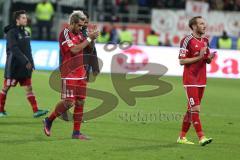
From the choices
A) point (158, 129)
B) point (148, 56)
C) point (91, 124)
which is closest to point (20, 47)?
point (91, 124)

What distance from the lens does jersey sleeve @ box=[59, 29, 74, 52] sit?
39.2 ft

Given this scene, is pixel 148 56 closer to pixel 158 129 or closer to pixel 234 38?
pixel 234 38

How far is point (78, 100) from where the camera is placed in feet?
40.6

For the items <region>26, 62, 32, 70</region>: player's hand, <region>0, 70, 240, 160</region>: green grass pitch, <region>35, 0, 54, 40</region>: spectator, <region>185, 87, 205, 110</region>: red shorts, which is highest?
<region>185, 87, 205, 110</region>: red shorts

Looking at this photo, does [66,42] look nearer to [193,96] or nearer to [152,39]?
[193,96]

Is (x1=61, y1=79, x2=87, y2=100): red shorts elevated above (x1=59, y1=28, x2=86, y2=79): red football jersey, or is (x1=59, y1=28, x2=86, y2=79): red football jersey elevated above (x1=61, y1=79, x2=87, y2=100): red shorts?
(x1=59, y1=28, x2=86, y2=79): red football jersey

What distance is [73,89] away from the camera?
12.2 m

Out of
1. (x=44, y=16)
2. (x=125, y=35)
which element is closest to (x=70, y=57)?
(x=125, y=35)

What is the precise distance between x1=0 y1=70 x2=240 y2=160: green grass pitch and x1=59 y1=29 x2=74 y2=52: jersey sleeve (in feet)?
4.83

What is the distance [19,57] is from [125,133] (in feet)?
9.95

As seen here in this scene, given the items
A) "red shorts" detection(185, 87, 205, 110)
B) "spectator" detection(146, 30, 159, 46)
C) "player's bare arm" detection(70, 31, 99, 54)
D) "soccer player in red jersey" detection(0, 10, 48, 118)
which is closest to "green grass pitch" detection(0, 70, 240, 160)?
"soccer player in red jersey" detection(0, 10, 48, 118)

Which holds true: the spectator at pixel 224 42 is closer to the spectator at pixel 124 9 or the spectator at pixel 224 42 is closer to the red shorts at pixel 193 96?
the spectator at pixel 124 9

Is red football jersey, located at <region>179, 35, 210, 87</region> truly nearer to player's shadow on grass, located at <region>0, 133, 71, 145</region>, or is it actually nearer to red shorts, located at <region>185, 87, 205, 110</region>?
red shorts, located at <region>185, 87, 205, 110</region>

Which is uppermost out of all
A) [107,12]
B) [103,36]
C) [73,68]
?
[73,68]
